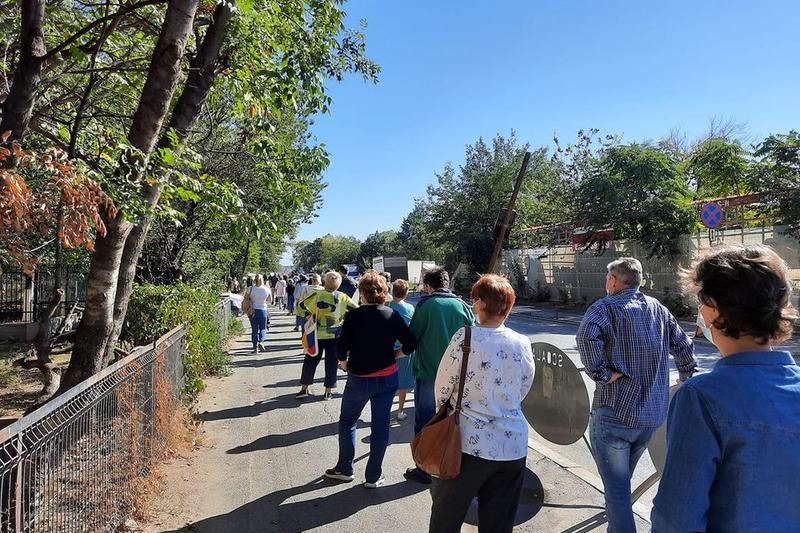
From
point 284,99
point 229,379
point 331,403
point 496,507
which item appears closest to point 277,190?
point 284,99

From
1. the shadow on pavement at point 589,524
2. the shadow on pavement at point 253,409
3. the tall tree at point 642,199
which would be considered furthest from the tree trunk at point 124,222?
the tall tree at point 642,199

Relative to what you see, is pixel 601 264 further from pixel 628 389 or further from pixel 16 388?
pixel 628 389

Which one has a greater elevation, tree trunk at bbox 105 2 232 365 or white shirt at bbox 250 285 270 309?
tree trunk at bbox 105 2 232 365

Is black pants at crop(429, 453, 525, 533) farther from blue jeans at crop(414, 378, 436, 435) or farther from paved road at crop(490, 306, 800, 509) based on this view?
paved road at crop(490, 306, 800, 509)

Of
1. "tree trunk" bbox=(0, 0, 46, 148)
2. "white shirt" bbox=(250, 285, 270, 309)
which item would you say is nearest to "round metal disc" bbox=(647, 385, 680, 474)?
"tree trunk" bbox=(0, 0, 46, 148)

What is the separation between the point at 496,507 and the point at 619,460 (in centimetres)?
85

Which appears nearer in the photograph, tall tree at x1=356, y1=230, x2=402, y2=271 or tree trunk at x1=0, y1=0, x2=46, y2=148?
tree trunk at x1=0, y1=0, x2=46, y2=148

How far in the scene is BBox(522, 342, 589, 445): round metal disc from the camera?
13.6ft

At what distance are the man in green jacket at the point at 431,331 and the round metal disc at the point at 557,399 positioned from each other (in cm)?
75

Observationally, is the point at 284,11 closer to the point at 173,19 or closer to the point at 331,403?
the point at 173,19

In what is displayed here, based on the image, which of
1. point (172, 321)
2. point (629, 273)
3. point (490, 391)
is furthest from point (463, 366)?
point (172, 321)

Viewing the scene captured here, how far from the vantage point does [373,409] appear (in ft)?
14.8

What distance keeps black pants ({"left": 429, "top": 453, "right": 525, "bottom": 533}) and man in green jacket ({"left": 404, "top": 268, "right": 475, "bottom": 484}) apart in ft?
5.38

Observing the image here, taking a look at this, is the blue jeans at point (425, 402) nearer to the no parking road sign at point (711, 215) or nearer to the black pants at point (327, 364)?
the black pants at point (327, 364)
